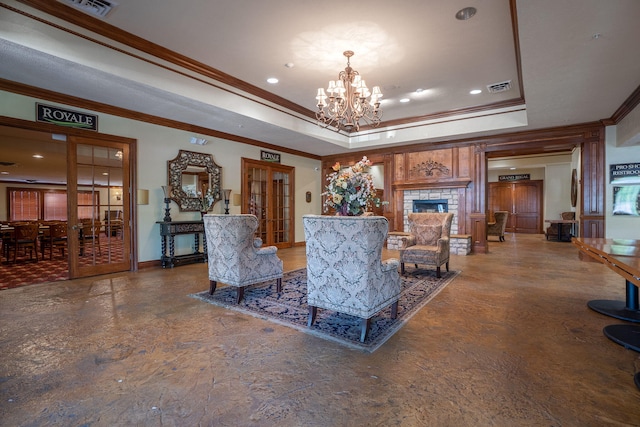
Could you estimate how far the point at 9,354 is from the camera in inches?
89.0

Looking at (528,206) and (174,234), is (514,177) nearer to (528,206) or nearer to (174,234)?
(528,206)

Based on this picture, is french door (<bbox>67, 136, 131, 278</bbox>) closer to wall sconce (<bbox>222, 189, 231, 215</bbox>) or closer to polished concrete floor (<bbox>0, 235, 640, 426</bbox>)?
polished concrete floor (<bbox>0, 235, 640, 426</bbox>)

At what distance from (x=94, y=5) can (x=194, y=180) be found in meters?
3.41

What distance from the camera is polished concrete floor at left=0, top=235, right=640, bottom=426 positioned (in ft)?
5.27

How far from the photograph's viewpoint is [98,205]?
5.12m

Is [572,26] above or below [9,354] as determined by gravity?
above

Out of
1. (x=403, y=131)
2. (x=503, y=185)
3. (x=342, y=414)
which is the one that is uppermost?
(x=403, y=131)

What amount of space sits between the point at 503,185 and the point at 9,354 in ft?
49.3

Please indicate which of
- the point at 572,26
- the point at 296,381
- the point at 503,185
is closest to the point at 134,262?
the point at 296,381

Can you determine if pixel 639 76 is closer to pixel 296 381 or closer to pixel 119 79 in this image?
pixel 296 381

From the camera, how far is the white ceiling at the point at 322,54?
2.97m

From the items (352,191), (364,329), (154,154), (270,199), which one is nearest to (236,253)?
(352,191)

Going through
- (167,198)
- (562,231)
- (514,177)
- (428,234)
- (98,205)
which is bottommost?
(562,231)

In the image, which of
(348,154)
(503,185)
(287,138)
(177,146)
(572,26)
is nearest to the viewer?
(572,26)
